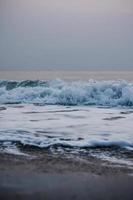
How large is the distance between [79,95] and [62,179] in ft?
40.1

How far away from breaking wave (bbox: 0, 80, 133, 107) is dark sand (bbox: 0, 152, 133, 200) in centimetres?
977

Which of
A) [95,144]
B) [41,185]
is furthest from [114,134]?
[41,185]

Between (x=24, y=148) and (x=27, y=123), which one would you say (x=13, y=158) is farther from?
(x=27, y=123)

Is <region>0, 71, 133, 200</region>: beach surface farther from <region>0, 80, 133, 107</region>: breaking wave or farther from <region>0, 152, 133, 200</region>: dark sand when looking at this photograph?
<region>0, 80, 133, 107</region>: breaking wave

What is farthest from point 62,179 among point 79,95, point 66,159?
point 79,95

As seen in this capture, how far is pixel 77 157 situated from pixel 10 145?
1.34 m

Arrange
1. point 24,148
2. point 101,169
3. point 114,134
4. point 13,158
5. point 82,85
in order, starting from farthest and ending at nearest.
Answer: point 82,85
point 114,134
point 24,148
point 13,158
point 101,169

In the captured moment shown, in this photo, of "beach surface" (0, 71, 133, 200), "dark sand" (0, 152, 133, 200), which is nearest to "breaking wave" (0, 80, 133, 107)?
"beach surface" (0, 71, 133, 200)

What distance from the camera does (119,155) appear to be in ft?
18.9

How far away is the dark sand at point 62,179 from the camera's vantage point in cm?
402

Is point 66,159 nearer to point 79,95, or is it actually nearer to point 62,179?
point 62,179

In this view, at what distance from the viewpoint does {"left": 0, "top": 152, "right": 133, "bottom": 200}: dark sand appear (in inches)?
158

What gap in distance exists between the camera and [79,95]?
16.7m

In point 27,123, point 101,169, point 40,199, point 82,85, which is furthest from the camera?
point 82,85
